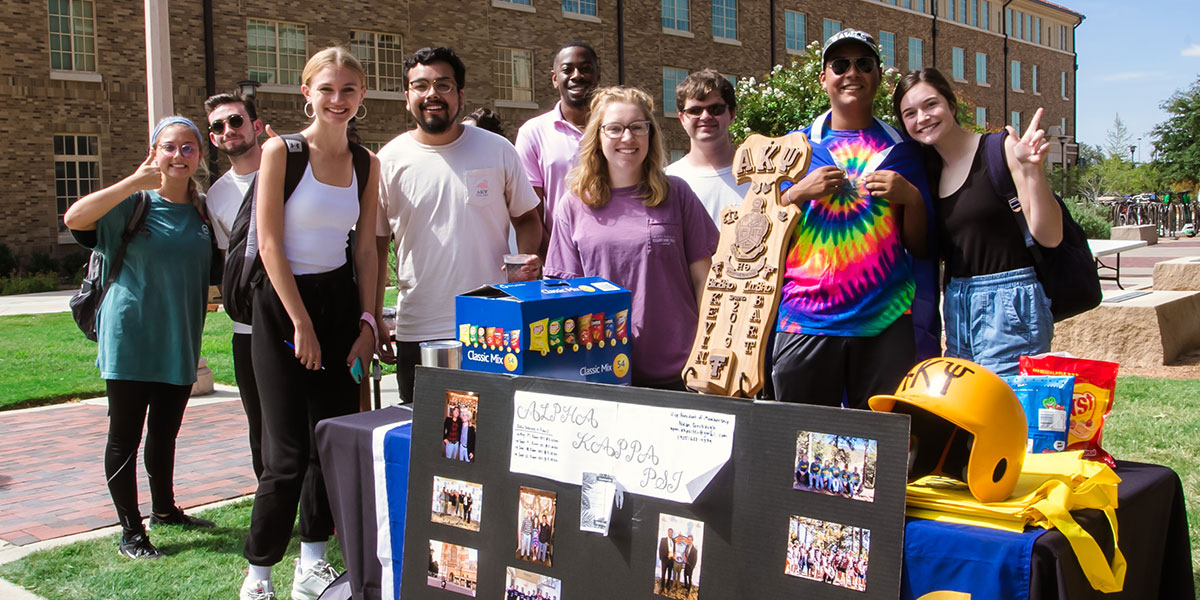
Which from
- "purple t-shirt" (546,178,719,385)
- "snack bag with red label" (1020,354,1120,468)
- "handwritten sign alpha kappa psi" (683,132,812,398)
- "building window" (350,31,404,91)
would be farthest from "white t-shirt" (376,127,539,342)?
"building window" (350,31,404,91)

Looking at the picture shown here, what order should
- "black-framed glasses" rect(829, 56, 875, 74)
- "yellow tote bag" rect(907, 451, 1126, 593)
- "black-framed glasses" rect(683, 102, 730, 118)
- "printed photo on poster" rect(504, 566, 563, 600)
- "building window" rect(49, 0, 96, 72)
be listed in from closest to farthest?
"yellow tote bag" rect(907, 451, 1126, 593) → "printed photo on poster" rect(504, 566, 563, 600) → "black-framed glasses" rect(829, 56, 875, 74) → "black-framed glasses" rect(683, 102, 730, 118) → "building window" rect(49, 0, 96, 72)

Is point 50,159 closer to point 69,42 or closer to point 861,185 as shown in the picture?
point 69,42

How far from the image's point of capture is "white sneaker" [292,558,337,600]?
11.1 ft

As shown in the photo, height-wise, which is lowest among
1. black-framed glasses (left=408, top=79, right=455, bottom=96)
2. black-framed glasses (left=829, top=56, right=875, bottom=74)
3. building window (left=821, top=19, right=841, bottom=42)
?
black-framed glasses (left=829, top=56, right=875, bottom=74)

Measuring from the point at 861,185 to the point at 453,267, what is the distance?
1618 millimetres

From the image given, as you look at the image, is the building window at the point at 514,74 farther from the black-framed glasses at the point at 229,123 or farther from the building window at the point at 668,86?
the black-framed glasses at the point at 229,123

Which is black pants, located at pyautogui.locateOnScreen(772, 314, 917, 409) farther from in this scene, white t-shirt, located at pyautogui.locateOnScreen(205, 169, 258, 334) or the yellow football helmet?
white t-shirt, located at pyautogui.locateOnScreen(205, 169, 258, 334)

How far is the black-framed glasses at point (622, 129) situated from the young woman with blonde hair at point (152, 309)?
2.03m

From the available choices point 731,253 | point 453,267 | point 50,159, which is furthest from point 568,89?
point 50,159

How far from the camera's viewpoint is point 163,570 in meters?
3.96

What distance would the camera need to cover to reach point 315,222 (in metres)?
3.32

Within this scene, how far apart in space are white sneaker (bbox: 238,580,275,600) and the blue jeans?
8.47 feet

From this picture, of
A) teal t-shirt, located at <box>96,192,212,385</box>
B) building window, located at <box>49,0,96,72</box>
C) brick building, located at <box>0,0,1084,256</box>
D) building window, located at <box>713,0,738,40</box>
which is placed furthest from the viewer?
building window, located at <box>713,0,738,40</box>

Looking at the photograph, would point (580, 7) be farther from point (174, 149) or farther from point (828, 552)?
point (828, 552)
